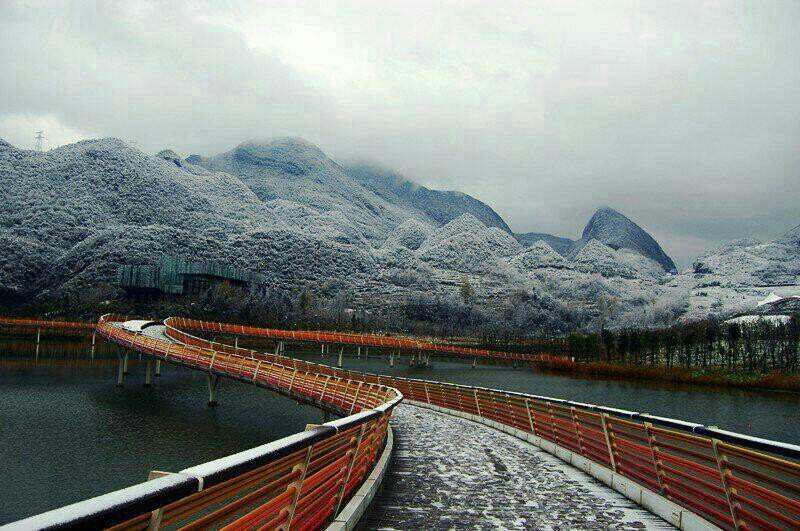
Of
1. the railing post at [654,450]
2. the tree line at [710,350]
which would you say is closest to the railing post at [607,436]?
the railing post at [654,450]

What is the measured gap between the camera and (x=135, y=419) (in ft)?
124

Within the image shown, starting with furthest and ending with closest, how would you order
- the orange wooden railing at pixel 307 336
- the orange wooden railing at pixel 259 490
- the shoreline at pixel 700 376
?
the orange wooden railing at pixel 307 336, the shoreline at pixel 700 376, the orange wooden railing at pixel 259 490

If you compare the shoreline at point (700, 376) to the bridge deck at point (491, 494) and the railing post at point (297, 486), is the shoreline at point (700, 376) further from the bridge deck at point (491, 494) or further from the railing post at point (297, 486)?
the railing post at point (297, 486)

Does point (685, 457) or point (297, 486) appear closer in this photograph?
point (297, 486)

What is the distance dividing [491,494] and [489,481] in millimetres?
1432

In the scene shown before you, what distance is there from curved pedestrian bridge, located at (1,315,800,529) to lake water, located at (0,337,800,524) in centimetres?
1107

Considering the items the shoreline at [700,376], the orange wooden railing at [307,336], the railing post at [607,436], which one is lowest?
the shoreline at [700,376]

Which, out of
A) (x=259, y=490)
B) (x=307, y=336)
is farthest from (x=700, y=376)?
(x=259, y=490)

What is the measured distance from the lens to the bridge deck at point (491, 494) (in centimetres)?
999

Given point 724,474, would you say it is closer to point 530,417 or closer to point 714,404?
point 530,417

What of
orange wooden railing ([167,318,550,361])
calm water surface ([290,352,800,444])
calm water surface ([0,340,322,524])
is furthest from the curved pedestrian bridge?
orange wooden railing ([167,318,550,361])

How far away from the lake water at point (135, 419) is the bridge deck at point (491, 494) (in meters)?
13.0

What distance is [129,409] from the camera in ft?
139

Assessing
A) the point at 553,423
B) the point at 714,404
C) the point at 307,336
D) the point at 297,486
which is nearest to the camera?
the point at 297,486
